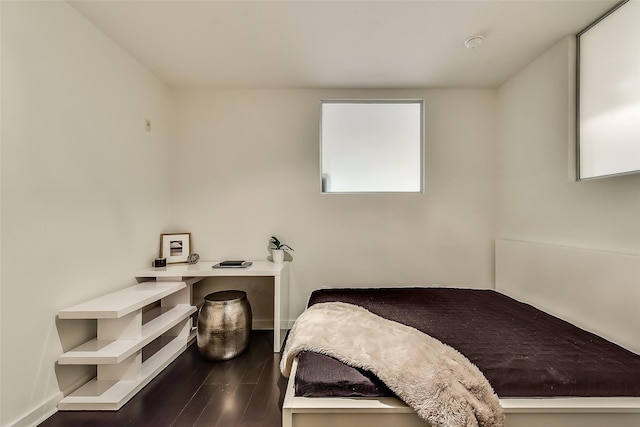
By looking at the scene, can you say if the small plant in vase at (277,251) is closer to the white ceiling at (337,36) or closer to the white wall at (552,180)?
the white ceiling at (337,36)

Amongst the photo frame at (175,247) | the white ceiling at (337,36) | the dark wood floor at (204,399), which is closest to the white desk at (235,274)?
the photo frame at (175,247)

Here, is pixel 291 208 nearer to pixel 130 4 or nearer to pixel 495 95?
pixel 130 4

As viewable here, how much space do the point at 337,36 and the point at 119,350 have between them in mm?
2501

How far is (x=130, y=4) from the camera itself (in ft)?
5.39

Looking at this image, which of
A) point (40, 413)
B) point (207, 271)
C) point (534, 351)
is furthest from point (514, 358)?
point (40, 413)

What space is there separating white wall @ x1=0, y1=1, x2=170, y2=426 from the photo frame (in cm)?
33

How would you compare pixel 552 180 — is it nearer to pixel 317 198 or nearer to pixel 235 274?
pixel 317 198

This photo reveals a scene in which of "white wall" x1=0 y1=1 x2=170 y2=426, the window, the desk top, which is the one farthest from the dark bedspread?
"white wall" x1=0 y1=1 x2=170 y2=426

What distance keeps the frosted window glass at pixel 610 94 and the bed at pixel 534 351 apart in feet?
1.88

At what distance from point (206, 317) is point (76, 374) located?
2.61ft

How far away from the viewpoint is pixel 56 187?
159 cm

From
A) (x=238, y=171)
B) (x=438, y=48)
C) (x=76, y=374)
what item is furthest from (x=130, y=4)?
(x=76, y=374)

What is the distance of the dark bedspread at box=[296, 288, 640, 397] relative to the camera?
116cm

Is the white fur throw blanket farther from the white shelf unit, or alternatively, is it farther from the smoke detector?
the smoke detector
